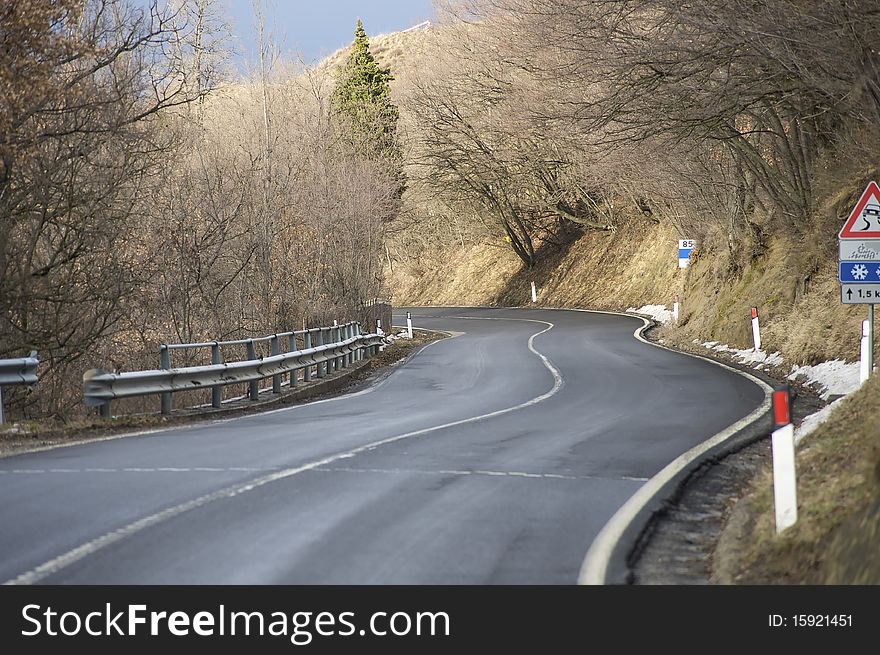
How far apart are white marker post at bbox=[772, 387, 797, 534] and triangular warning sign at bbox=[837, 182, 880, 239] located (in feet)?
28.6

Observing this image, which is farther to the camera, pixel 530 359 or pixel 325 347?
pixel 530 359

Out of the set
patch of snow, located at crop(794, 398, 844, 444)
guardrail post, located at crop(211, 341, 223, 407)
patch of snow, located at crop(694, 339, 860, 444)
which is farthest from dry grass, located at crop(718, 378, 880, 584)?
guardrail post, located at crop(211, 341, 223, 407)

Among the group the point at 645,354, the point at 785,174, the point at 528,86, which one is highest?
the point at 528,86

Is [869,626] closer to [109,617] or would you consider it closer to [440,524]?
[440,524]

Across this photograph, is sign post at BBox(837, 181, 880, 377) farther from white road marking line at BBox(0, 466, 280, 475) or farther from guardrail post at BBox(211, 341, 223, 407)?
guardrail post at BBox(211, 341, 223, 407)

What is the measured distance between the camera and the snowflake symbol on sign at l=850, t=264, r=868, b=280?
15539 millimetres

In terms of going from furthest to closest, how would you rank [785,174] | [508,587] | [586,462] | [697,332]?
[697,332], [785,174], [586,462], [508,587]

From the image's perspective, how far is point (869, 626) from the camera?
17.9ft

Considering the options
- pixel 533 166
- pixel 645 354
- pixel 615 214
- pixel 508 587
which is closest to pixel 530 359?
pixel 645 354

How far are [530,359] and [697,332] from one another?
7450 millimetres

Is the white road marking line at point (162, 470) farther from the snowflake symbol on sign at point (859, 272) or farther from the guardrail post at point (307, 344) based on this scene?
the guardrail post at point (307, 344)

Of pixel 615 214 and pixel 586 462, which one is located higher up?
pixel 615 214

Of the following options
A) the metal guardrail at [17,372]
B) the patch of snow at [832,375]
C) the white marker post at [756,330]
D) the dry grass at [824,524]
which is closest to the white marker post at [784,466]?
the dry grass at [824,524]

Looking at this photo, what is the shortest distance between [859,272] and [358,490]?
940 centimetres
